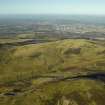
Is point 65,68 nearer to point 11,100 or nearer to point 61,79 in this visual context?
Answer: point 61,79

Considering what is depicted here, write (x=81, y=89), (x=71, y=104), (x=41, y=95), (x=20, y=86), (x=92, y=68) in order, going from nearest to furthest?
(x=71, y=104) → (x=41, y=95) → (x=81, y=89) → (x=20, y=86) → (x=92, y=68)

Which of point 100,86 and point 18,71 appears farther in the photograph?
point 18,71

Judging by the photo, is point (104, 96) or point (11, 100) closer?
point (11, 100)

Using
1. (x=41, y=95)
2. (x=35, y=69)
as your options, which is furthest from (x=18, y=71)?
(x=41, y=95)

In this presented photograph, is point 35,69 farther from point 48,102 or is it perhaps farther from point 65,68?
point 48,102

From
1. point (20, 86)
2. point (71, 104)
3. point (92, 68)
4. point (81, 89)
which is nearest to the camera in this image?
point (71, 104)

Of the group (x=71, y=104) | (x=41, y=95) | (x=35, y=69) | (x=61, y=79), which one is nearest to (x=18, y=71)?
(x=35, y=69)

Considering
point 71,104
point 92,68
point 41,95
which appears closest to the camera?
point 71,104
